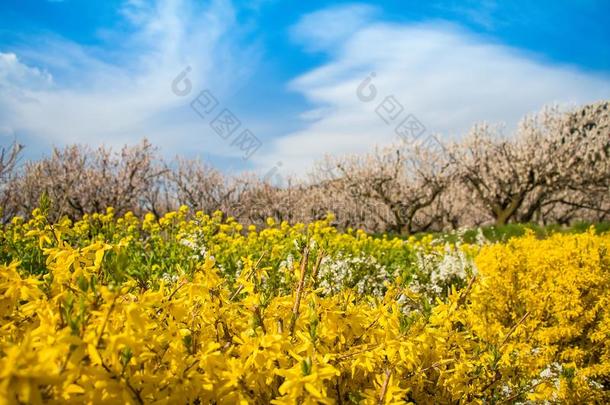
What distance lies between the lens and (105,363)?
1.14m

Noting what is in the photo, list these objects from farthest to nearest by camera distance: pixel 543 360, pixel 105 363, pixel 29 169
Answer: pixel 29 169 → pixel 543 360 → pixel 105 363

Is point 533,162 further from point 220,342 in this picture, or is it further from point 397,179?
point 220,342

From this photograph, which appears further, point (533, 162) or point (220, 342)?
point (533, 162)

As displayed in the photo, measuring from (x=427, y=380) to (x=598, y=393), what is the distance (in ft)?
7.20

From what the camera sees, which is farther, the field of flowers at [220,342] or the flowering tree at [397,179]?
the flowering tree at [397,179]

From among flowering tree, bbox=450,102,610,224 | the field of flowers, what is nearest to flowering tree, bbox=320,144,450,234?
flowering tree, bbox=450,102,610,224

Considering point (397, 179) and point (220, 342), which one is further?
point (397, 179)

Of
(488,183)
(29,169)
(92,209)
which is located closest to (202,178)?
(92,209)

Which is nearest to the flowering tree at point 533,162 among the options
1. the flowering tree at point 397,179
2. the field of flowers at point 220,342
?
the flowering tree at point 397,179

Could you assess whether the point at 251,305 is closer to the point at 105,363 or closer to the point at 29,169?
the point at 105,363

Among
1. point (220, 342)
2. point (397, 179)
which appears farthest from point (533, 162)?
point (220, 342)

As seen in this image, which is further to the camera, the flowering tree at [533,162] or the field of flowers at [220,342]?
the flowering tree at [533,162]

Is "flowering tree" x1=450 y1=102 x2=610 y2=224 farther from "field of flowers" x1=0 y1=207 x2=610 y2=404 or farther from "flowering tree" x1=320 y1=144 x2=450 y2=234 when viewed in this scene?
"field of flowers" x1=0 y1=207 x2=610 y2=404

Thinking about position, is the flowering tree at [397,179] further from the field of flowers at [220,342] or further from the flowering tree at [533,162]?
the field of flowers at [220,342]
